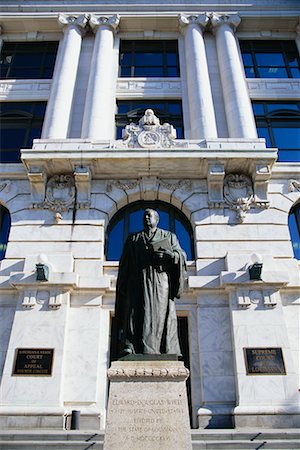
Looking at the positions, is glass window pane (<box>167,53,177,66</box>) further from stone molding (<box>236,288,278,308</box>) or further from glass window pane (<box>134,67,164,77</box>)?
stone molding (<box>236,288,278,308</box>)

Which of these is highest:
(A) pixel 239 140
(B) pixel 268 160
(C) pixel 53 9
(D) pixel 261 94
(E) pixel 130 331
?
(C) pixel 53 9

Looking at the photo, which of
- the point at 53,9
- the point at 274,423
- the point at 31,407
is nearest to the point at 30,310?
the point at 31,407

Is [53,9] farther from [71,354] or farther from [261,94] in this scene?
[71,354]

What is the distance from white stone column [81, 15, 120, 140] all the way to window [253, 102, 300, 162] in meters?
6.15

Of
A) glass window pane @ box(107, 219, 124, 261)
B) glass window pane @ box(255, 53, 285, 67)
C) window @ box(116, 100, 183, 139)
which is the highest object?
glass window pane @ box(255, 53, 285, 67)

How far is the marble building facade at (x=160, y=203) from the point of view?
10.5 meters

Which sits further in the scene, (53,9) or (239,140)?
(53,9)

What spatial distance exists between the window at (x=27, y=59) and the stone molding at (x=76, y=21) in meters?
1.25

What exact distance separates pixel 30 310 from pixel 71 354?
1724 mm

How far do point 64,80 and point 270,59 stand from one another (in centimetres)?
969

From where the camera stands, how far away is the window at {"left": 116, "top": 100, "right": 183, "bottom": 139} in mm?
16469

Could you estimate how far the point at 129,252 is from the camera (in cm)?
702

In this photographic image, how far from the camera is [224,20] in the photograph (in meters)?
18.9

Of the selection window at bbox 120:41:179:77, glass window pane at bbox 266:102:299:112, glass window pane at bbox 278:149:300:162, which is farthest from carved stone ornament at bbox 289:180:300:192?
window at bbox 120:41:179:77
